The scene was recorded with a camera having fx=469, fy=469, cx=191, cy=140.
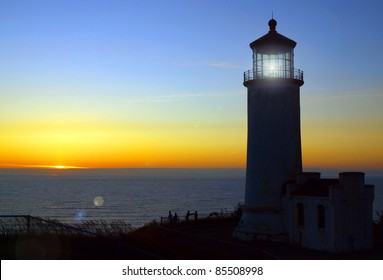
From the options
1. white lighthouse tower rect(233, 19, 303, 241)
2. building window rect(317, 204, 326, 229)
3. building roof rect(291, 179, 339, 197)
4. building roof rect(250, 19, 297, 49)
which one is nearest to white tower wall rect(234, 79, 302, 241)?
white lighthouse tower rect(233, 19, 303, 241)

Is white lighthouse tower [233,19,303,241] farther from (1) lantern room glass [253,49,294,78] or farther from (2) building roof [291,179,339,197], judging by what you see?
(2) building roof [291,179,339,197]

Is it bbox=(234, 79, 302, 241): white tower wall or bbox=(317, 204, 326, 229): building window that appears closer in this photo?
bbox=(317, 204, 326, 229): building window

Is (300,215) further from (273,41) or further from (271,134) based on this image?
(273,41)

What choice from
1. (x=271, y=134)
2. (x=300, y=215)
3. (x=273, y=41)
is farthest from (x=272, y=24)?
(x=300, y=215)

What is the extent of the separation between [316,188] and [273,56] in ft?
23.4

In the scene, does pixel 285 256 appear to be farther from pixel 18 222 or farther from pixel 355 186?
pixel 18 222

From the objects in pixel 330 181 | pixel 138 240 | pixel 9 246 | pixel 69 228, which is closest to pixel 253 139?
pixel 330 181

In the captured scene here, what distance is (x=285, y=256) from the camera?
19.7 m

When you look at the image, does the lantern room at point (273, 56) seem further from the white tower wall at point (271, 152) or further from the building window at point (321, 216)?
the building window at point (321, 216)

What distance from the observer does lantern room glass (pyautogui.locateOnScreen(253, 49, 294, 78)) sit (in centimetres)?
2389

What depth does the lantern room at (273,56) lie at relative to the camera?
23891mm

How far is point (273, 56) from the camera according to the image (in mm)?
24281

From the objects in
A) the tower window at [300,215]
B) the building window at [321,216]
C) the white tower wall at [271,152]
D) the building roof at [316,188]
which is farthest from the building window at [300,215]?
the white tower wall at [271,152]
